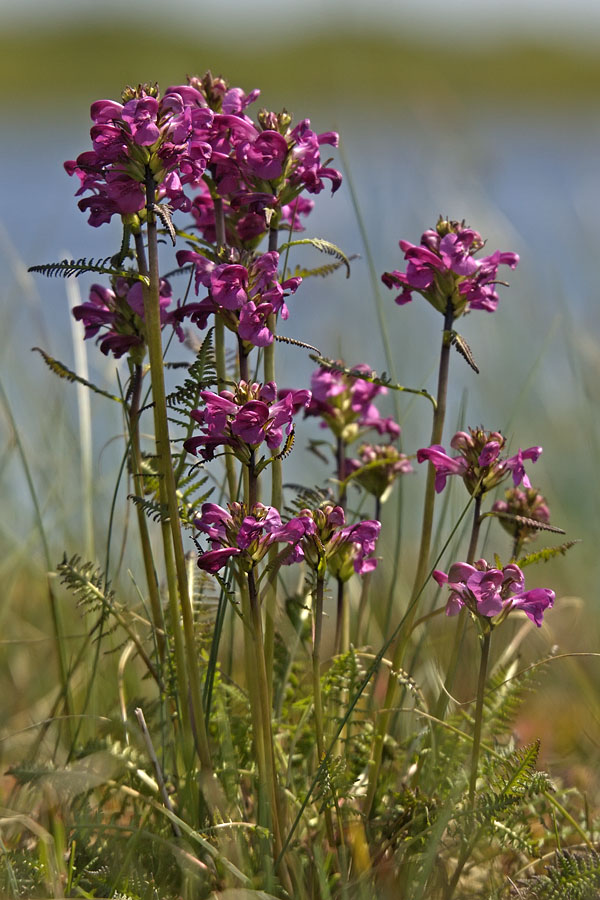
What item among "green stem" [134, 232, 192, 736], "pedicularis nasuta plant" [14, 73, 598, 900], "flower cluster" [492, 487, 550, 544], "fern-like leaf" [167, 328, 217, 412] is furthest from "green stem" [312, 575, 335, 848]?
"flower cluster" [492, 487, 550, 544]

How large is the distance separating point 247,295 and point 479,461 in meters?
0.48

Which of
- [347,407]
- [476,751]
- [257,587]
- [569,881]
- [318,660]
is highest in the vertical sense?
[347,407]

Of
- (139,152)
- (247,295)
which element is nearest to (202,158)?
(139,152)

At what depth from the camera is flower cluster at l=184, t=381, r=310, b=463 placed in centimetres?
144

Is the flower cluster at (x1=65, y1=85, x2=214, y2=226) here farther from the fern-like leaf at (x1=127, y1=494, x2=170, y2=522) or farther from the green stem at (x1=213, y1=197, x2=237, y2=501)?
the fern-like leaf at (x1=127, y1=494, x2=170, y2=522)

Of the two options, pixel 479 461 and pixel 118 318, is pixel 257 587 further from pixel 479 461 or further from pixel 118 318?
pixel 118 318

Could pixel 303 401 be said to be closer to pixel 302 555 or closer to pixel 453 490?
pixel 302 555

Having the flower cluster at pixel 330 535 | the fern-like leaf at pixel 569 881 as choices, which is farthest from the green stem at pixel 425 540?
the fern-like leaf at pixel 569 881

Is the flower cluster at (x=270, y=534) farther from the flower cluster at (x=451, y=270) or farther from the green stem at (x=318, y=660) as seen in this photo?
the flower cluster at (x=451, y=270)

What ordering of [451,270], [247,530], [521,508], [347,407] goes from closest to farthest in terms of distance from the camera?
[247,530], [451,270], [521,508], [347,407]

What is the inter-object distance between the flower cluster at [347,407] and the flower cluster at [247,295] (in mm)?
395

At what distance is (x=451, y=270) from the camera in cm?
169

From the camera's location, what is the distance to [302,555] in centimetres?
154

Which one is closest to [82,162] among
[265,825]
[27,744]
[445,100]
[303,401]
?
[303,401]
